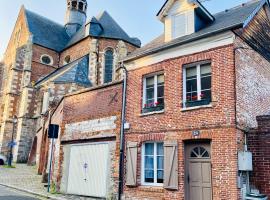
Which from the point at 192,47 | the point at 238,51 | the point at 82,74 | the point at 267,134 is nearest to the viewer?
the point at 267,134

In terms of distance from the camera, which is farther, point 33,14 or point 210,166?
point 33,14

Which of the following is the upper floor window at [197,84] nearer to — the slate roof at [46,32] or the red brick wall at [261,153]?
the red brick wall at [261,153]

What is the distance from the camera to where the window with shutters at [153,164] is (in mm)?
10250

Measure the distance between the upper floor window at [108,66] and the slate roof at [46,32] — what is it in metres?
7.89

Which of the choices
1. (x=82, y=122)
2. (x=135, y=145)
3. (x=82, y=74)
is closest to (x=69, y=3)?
(x=82, y=74)

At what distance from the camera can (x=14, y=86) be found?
32250 mm

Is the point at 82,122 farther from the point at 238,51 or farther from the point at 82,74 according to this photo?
the point at 82,74

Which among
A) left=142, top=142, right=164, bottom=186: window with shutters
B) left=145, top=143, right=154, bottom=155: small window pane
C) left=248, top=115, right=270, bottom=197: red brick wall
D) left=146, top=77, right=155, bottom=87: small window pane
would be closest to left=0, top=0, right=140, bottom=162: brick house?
left=146, top=77, right=155, bottom=87: small window pane

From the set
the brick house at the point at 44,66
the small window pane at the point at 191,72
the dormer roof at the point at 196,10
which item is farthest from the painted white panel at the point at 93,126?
the brick house at the point at 44,66

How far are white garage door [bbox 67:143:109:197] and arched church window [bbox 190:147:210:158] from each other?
3.77 m

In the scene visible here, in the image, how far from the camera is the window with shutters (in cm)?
1025

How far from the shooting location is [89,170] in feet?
40.1

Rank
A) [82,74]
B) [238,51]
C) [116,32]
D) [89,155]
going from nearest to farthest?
[238,51], [89,155], [82,74], [116,32]

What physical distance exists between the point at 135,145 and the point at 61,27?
109ft
